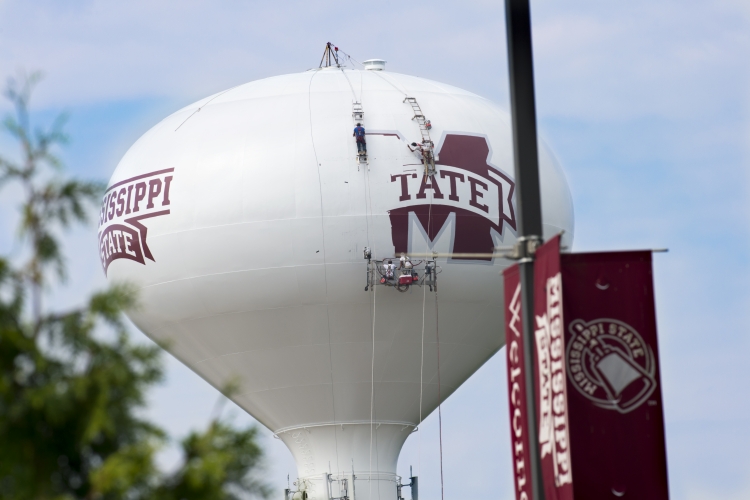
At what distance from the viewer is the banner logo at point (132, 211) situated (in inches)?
953

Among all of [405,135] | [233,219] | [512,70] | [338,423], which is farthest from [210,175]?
[512,70]

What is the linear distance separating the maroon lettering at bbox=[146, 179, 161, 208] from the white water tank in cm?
3

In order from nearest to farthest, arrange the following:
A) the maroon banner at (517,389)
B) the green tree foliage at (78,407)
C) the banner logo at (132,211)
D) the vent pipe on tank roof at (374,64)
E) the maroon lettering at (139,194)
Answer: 1. the green tree foliage at (78,407)
2. the maroon banner at (517,389)
3. the banner logo at (132,211)
4. the maroon lettering at (139,194)
5. the vent pipe on tank roof at (374,64)

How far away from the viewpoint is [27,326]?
6.61 metres

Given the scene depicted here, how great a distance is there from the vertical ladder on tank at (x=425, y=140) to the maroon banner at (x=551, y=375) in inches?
532

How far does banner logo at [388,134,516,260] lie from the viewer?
23.1 metres

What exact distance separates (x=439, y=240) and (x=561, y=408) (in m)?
13.9

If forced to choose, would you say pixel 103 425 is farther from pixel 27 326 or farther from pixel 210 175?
pixel 210 175

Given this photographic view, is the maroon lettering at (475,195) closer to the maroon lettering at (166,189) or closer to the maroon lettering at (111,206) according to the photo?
the maroon lettering at (166,189)

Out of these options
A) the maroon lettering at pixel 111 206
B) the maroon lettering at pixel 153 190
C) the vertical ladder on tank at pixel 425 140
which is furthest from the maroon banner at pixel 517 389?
the maroon lettering at pixel 111 206

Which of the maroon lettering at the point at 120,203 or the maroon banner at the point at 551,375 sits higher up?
the maroon lettering at the point at 120,203

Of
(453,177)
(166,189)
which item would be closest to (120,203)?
(166,189)

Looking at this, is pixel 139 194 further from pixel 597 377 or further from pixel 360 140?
pixel 597 377

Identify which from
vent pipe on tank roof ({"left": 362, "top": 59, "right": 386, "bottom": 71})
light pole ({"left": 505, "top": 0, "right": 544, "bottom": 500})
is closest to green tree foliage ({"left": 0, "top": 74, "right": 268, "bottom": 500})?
light pole ({"left": 505, "top": 0, "right": 544, "bottom": 500})
